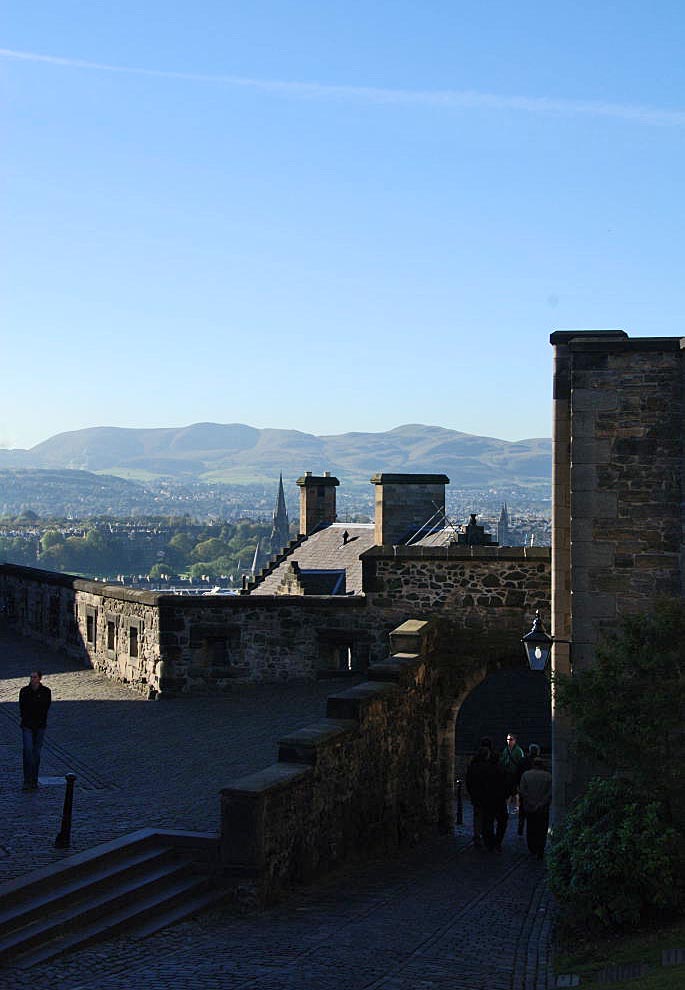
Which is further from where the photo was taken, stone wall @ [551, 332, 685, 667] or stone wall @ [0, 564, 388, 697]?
stone wall @ [0, 564, 388, 697]

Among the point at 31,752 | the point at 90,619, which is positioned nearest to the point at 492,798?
the point at 31,752

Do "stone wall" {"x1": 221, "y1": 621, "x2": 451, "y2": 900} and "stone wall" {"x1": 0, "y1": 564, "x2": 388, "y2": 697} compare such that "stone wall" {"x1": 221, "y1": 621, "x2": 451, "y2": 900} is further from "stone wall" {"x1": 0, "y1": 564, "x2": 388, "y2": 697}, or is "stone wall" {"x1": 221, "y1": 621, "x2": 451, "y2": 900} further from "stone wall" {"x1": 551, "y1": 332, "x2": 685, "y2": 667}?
"stone wall" {"x1": 551, "y1": 332, "x2": 685, "y2": 667}

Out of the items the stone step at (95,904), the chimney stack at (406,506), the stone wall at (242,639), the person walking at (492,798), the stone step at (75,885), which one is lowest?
the person walking at (492,798)

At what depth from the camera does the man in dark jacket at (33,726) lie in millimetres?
14571

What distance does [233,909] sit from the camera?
12289 mm

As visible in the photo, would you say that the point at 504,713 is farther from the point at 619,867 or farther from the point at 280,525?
the point at 280,525

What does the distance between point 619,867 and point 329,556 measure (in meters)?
28.4

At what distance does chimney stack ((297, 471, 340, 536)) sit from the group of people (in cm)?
2981

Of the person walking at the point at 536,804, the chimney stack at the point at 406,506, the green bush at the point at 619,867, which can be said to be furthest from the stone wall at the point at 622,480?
the chimney stack at the point at 406,506

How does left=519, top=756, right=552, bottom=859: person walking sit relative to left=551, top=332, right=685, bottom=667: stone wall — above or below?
below

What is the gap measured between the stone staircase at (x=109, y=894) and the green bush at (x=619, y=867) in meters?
3.35

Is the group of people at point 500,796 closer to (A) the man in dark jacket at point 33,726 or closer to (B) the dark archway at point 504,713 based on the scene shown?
(A) the man in dark jacket at point 33,726

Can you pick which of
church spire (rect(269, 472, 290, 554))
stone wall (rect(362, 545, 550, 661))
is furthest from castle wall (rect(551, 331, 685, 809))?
church spire (rect(269, 472, 290, 554))

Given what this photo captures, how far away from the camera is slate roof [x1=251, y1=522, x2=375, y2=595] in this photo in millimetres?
36062
